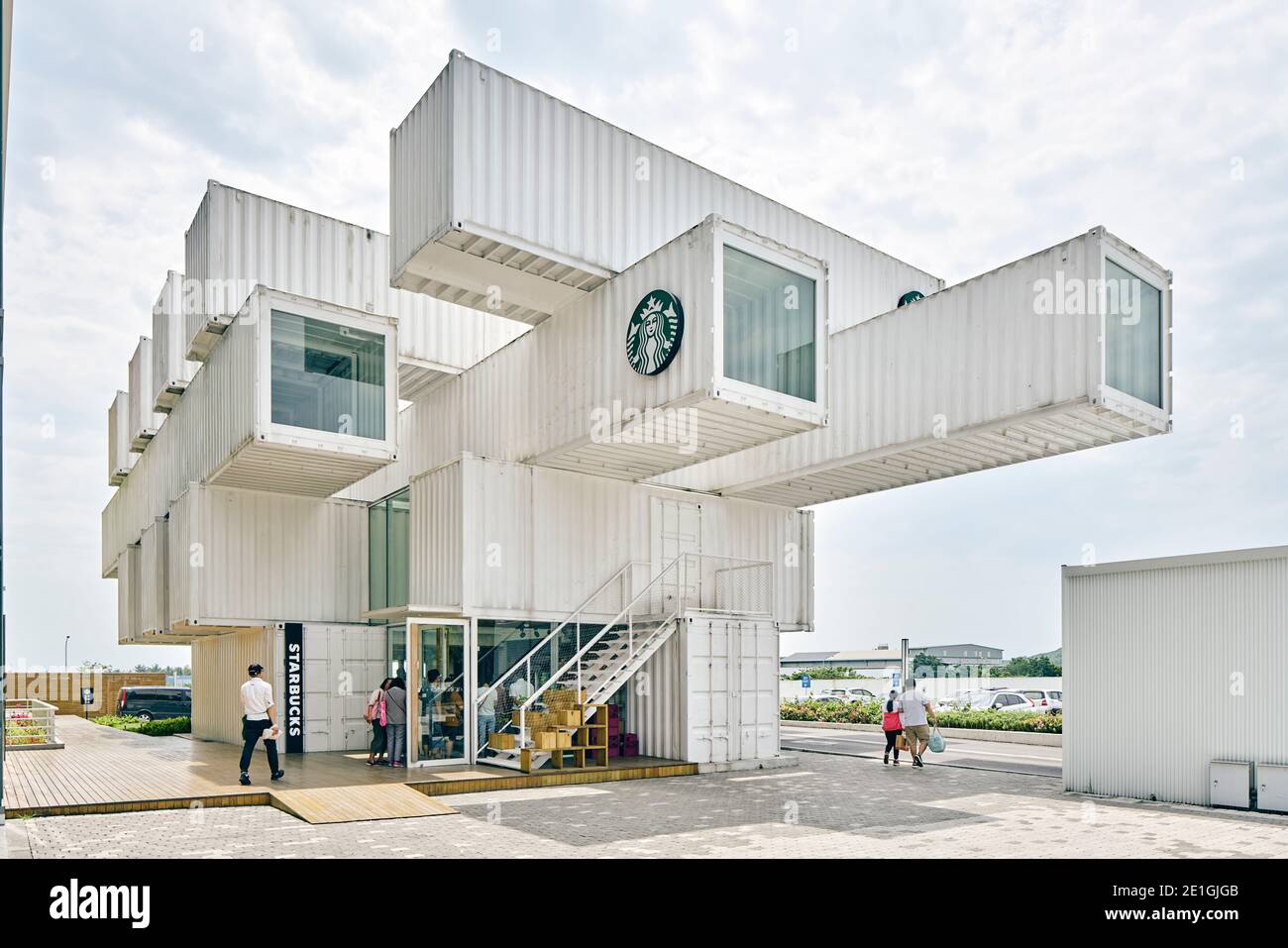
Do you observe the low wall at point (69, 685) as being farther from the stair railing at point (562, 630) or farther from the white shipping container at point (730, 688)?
the white shipping container at point (730, 688)

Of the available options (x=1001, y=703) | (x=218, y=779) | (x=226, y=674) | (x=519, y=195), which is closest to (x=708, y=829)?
(x=218, y=779)

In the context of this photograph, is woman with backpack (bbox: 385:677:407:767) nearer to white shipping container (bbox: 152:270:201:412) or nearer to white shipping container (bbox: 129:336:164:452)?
white shipping container (bbox: 152:270:201:412)

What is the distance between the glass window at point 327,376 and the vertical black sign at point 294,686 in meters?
5.21

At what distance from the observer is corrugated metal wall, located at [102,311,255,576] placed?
16.3 m

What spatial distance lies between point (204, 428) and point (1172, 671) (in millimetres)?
16146

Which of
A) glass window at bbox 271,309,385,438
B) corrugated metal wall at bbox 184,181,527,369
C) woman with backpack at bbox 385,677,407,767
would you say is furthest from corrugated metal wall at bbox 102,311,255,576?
woman with backpack at bbox 385,677,407,767

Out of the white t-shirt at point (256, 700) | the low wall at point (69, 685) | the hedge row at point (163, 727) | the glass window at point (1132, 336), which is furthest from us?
the low wall at point (69, 685)

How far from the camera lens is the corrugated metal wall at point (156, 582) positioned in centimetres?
2233

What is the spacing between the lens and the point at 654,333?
14.6 m

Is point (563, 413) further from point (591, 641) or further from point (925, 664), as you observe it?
point (925, 664)

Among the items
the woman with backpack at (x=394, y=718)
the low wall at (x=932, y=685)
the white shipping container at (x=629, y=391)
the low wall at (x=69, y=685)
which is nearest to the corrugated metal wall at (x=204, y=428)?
the white shipping container at (x=629, y=391)

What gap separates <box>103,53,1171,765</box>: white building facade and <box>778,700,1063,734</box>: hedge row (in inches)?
270
